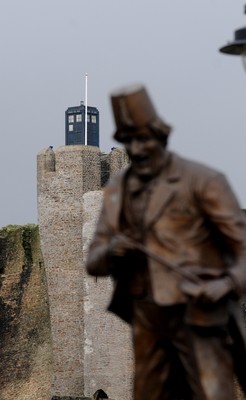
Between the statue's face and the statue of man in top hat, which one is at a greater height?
the statue's face

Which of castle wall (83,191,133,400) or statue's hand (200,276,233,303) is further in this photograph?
castle wall (83,191,133,400)

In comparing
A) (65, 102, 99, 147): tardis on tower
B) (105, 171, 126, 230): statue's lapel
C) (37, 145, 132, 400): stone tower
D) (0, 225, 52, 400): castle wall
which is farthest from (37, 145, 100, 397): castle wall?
(105, 171, 126, 230): statue's lapel

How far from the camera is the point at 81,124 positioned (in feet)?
139

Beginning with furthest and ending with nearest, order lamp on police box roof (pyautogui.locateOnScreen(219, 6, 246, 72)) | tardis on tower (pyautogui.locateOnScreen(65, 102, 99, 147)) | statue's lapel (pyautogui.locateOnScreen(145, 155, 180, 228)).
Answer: tardis on tower (pyautogui.locateOnScreen(65, 102, 99, 147)) < lamp on police box roof (pyautogui.locateOnScreen(219, 6, 246, 72)) < statue's lapel (pyautogui.locateOnScreen(145, 155, 180, 228))

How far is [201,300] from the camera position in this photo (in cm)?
587

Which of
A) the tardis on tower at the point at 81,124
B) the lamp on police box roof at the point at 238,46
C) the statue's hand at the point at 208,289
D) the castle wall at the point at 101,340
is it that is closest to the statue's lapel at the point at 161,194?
the statue's hand at the point at 208,289

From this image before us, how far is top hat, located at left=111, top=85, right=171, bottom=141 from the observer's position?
6.02 meters

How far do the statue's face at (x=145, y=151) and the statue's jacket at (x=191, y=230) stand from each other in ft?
0.23

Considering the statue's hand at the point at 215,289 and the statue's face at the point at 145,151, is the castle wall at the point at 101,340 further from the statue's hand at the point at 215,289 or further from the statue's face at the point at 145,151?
the statue's hand at the point at 215,289

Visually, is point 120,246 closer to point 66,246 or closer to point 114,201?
point 114,201

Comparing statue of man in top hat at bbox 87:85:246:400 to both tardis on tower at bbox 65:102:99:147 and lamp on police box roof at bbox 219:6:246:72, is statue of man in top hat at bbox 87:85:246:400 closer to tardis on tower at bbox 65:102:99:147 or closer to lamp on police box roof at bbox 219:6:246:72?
lamp on police box roof at bbox 219:6:246:72

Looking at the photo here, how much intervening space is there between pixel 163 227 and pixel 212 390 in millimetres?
766

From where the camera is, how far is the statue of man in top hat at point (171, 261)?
19.6 feet

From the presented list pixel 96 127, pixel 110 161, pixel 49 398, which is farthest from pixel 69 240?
pixel 49 398
